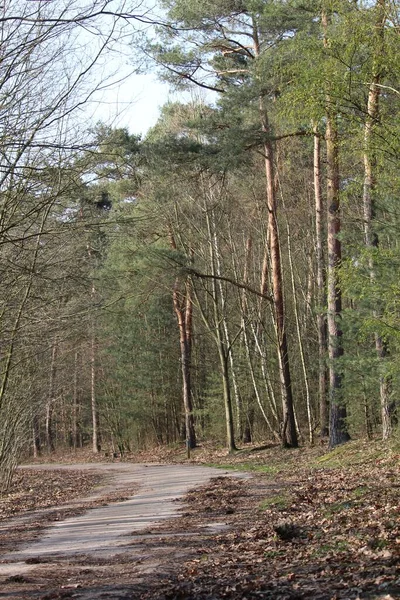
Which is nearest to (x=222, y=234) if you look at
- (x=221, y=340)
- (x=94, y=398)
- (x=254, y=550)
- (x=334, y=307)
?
(x=221, y=340)

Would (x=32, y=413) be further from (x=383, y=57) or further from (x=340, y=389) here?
(x=383, y=57)

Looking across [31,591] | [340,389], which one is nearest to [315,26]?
[340,389]

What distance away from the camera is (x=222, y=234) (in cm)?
2828

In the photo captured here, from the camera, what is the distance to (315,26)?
A: 1830 centimetres

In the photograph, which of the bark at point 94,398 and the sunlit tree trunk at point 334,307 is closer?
the sunlit tree trunk at point 334,307

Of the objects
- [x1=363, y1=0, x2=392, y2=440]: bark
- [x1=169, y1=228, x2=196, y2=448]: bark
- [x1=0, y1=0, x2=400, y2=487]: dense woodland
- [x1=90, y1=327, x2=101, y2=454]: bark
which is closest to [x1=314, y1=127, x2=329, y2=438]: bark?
[x1=0, y1=0, x2=400, y2=487]: dense woodland

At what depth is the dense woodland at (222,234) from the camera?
891 cm

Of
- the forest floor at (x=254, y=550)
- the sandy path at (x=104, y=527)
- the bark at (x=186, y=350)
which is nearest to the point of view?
the forest floor at (x=254, y=550)

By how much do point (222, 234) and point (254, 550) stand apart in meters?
21.4

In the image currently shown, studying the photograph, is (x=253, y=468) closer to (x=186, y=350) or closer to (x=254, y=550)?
(x=254, y=550)

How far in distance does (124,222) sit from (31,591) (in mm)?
3538

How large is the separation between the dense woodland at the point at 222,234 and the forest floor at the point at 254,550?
2775 millimetres

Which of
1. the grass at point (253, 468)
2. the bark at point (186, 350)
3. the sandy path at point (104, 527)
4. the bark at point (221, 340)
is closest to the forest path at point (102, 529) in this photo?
the sandy path at point (104, 527)

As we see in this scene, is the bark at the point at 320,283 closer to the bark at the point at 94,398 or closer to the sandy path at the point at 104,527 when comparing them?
the sandy path at the point at 104,527
